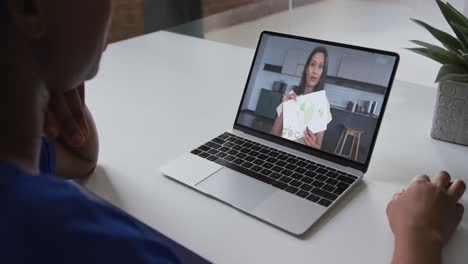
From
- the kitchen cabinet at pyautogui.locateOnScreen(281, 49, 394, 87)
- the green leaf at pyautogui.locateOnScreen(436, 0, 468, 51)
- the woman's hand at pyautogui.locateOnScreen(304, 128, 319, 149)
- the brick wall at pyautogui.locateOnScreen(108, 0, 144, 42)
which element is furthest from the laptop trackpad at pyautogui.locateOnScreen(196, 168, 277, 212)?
the brick wall at pyautogui.locateOnScreen(108, 0, 144, 42)

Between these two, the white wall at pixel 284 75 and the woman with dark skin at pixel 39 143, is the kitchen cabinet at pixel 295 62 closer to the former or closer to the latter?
the white wall at pixel 284 75

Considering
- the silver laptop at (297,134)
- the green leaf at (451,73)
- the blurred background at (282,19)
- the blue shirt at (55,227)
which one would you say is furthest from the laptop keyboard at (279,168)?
the blurred background at (282,19)

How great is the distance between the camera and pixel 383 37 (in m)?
2.11

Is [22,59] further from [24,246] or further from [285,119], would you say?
[285,119]

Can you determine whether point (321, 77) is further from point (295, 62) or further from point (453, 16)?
point (453, 16)

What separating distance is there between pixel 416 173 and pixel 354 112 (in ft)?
0.50

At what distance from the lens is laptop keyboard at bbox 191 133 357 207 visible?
786 millimetres

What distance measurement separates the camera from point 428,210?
2.30 feet

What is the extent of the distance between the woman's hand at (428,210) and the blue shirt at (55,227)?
0.37 metres

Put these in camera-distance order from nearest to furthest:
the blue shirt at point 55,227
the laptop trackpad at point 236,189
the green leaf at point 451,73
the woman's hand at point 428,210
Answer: the blue shirt at point 55,227
the woman's hand at point 428,210
the laptop trackpad at point 236,189
the green leaf at point 451,73

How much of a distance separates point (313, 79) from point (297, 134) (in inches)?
4.2

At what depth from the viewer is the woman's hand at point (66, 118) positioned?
551mm

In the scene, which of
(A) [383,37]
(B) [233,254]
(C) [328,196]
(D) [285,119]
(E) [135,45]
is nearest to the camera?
(B) [233,254]

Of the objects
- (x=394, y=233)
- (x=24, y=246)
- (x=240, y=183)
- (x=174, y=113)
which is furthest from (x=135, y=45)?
(x=24, y=246)
